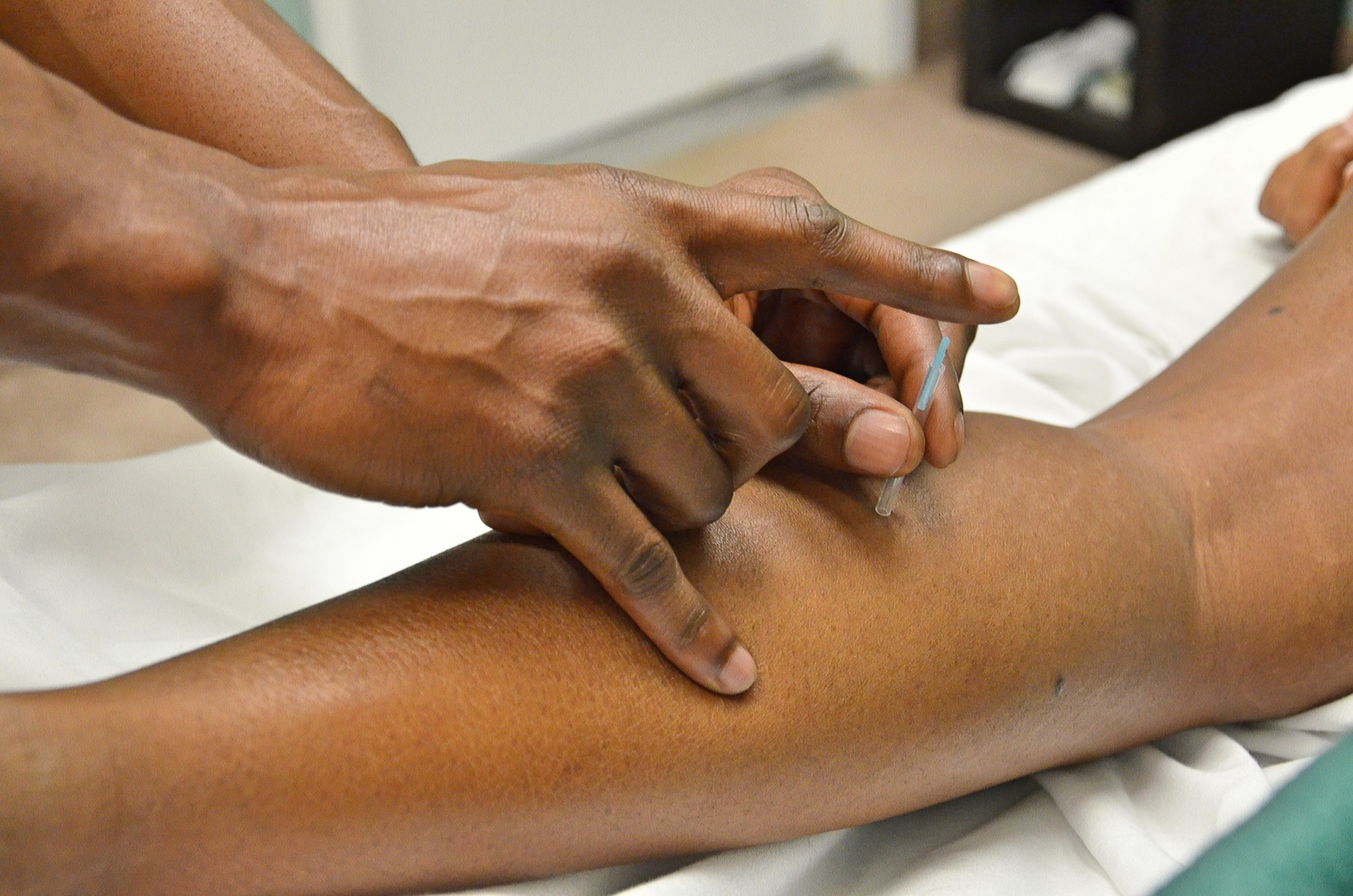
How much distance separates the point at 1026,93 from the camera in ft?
9.12

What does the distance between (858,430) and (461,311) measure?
253mm

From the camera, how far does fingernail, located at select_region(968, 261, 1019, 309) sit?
0.67 m

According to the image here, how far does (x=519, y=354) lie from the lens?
578mm

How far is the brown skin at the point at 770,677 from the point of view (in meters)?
0.56

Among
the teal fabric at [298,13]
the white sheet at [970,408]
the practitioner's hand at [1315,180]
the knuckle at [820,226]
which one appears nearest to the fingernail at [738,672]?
the white sheet at [970,408]

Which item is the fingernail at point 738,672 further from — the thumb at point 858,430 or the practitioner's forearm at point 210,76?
the practitioner's forearm at point 210,76

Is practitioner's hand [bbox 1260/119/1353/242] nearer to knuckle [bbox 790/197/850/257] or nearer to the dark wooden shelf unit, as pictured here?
knuckle [bbox 790/197/850/257]

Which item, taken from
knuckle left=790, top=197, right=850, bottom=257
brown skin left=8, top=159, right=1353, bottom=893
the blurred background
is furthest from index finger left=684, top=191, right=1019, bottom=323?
the blurred background

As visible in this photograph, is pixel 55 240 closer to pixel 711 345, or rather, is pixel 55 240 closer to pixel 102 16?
pixel 711 345

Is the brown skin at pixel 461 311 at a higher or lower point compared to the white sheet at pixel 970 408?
higher

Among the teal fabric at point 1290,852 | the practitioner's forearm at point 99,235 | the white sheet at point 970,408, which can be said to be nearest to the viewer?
the teal fabric at point 1290,852

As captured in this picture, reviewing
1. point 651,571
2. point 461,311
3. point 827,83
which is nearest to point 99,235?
point 461,311

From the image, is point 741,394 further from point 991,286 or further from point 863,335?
point 863,335

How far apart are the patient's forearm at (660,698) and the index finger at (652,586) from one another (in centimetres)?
2
